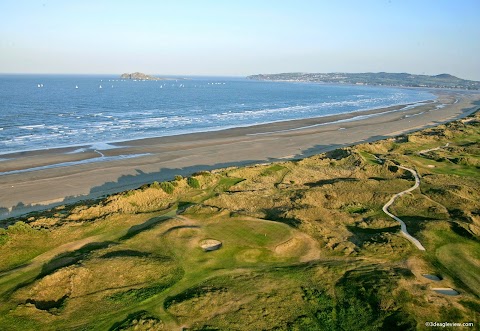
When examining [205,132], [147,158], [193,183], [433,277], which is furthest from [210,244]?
[205,132]

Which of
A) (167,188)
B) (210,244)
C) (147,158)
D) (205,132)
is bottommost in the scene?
(147,158)

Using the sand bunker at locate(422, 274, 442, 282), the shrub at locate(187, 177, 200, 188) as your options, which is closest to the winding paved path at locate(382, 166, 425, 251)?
the sand bunker at locate(422, 274, 442, 282)

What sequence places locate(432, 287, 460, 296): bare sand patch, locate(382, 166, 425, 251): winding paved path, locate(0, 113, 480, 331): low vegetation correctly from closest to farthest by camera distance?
locate(0, 113, 480, 331): low vegetation
locate(432, 287, 460, 296): bare sand patch
locate(382, 166, 425, 251): winding paved path

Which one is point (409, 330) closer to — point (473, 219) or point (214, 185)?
point (473, 219)

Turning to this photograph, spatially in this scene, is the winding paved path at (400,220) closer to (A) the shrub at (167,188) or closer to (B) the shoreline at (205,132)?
(A) the shrub at (167,188)

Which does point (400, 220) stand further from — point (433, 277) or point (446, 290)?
point (446, 290)

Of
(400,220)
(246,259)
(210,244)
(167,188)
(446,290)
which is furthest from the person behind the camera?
(167,188)

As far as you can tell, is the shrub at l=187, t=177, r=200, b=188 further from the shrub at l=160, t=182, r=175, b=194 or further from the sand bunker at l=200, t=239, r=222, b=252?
the sand bunker at l=200, t=239, r=222, b=252
